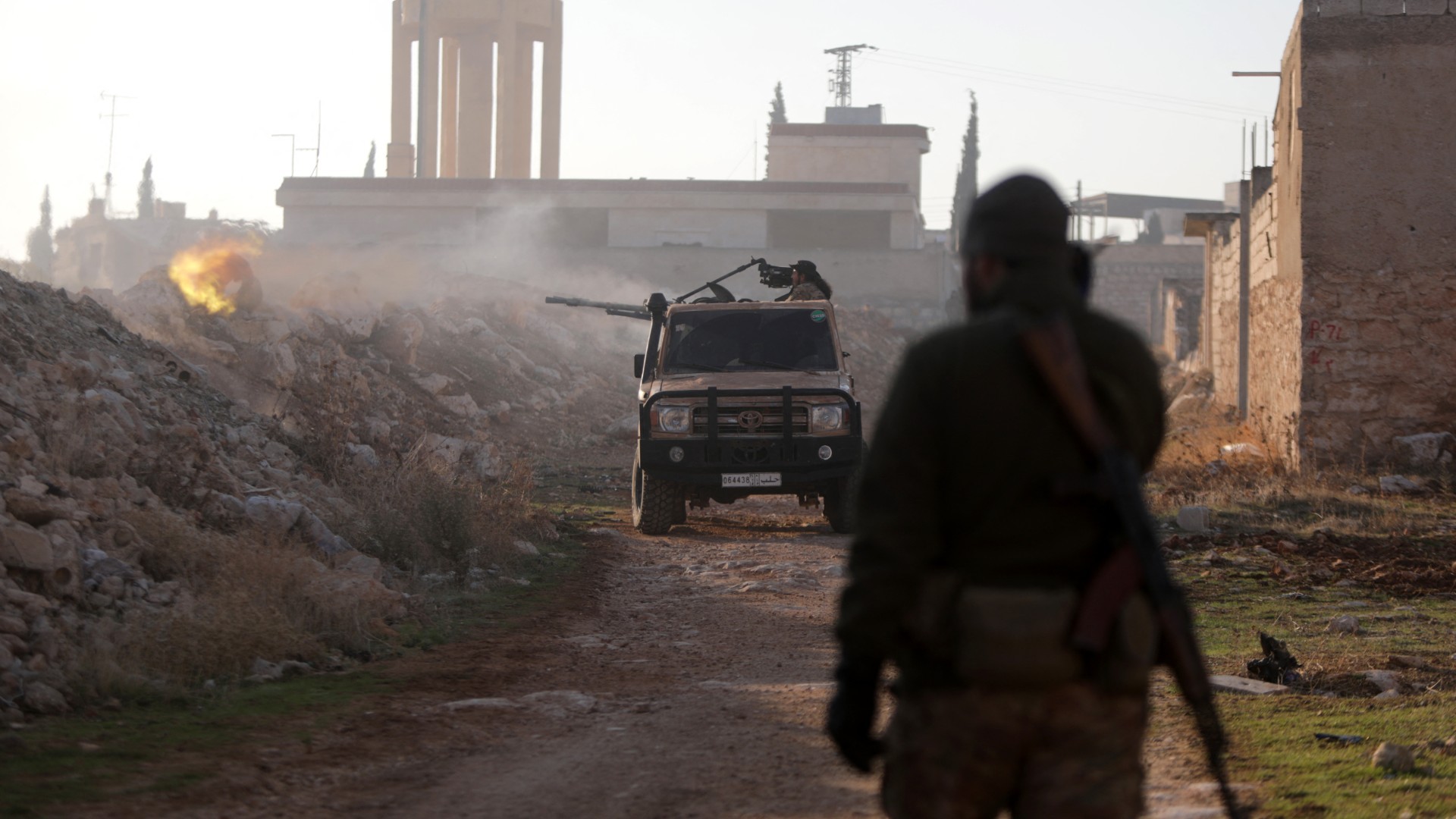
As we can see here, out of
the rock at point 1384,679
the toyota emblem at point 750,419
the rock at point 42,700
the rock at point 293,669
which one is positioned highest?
the toyota emblem at point 750,419

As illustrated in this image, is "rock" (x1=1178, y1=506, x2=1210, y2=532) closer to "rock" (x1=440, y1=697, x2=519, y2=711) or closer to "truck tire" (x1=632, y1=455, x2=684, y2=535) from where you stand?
"truck tire" (x1=632, y1=455, x2=684, y2=535)

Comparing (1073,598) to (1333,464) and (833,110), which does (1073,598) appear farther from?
(833,110)

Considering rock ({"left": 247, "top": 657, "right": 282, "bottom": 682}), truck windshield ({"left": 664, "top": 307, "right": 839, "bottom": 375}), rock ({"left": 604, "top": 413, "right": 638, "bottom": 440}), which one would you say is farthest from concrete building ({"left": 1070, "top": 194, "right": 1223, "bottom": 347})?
rock ({"left": 247, "top": 657, "right": 282, "bottom": 682})

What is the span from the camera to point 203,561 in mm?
7676

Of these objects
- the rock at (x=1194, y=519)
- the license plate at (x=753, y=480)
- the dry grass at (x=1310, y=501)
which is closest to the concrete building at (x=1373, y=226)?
the dry grass at (x=1310, y=501)

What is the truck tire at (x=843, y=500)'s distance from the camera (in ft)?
40.9

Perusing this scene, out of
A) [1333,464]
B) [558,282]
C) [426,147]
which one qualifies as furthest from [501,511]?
[426,147]

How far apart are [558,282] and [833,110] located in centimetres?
2391

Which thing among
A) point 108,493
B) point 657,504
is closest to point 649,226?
point 657,504

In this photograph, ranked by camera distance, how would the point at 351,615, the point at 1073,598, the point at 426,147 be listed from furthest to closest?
the point at 426,147
the point at 351,615
the point at 1073,598

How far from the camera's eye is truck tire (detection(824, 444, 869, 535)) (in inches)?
491

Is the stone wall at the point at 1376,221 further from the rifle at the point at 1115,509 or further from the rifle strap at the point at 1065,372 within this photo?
the rifle strap at the point at 1065,372

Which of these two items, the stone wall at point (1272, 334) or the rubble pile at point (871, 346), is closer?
the stone wall at point (1272, 334)

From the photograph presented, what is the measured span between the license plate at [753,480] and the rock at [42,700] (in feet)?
23.5
